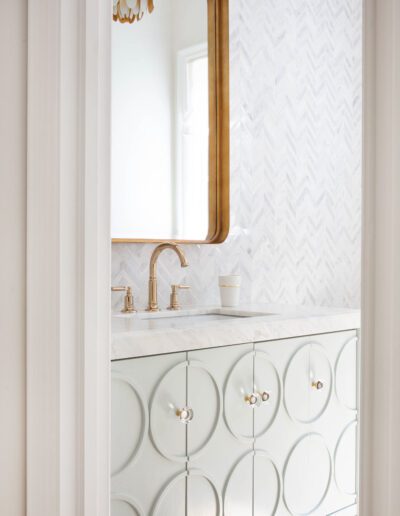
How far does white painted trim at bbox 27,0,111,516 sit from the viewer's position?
3.29ft

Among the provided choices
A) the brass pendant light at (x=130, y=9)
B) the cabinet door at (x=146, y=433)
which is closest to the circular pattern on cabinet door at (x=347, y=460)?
the cabinet door at (x=146, y=433)

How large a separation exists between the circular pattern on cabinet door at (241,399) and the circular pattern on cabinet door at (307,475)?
25cm

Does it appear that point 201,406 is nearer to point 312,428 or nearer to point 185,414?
point 185,414

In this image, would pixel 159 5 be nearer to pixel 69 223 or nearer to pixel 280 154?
pixel 280 154

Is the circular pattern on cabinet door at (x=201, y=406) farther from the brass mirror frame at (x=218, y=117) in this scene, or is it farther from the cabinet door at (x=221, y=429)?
the brass mirror frame at (x=218, y=117)

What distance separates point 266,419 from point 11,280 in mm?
983

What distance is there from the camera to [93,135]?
3.39ft

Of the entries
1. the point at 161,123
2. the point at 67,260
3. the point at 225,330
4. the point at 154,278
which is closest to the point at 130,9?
the point at 161,123

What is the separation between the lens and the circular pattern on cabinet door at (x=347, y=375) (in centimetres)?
196

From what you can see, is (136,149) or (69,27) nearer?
(69,27)

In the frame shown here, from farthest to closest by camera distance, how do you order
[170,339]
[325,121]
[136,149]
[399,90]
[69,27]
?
[325,121] < [136,149] < [170,339] < [69,27] < [399,90]

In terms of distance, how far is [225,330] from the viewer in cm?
158

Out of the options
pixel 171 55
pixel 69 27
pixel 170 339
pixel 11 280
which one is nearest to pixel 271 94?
pixel 171 55

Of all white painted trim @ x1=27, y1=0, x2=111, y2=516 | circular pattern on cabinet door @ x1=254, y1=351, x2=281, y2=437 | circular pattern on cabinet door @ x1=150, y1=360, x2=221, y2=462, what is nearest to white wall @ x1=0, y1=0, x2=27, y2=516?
white painted trim @ x1=27, y1=0, x2=111, y2=516
